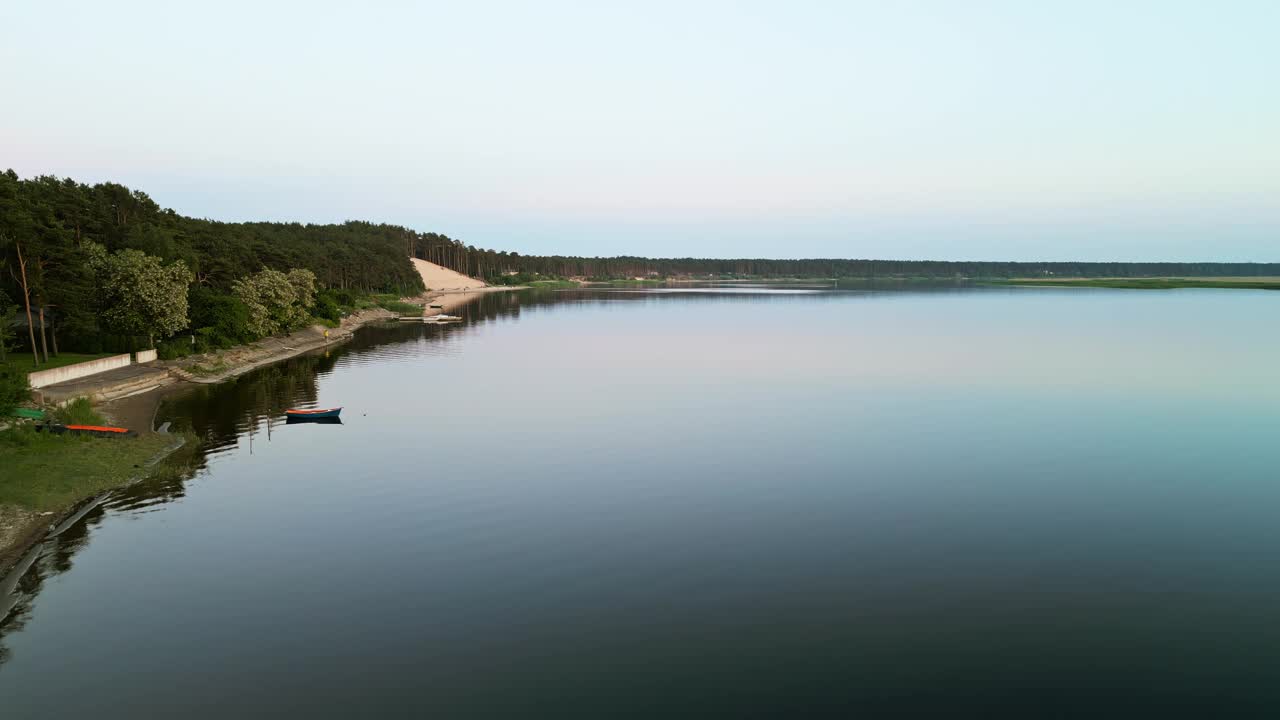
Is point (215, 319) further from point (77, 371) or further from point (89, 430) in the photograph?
point (89, 430)

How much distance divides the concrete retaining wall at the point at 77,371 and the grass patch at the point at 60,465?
39.6 ft

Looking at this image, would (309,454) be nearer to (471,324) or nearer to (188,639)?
(188,639)

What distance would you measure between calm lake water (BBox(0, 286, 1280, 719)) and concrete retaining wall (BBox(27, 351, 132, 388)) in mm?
8333

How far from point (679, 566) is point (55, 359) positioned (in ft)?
227

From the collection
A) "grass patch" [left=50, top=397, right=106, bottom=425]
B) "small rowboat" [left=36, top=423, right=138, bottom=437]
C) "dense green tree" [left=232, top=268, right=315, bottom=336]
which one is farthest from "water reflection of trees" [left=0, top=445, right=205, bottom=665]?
"dense green tree" [left=232, top=268, right=315, bottom=336]

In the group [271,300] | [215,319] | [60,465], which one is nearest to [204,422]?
[60,465]

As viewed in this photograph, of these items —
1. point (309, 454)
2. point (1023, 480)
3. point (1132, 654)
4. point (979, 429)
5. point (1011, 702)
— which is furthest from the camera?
point (979, 429)

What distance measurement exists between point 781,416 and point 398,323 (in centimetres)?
12478

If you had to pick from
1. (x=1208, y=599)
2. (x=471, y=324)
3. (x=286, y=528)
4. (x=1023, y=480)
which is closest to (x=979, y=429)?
(x=1023, y=480)

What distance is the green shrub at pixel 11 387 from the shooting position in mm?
45812

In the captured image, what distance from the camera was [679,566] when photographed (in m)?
32.5

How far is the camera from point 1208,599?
95.0ft

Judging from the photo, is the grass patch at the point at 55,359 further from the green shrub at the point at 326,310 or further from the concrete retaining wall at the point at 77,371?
the green shrub at the point at 326,310

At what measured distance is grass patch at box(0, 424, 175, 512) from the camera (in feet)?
125
